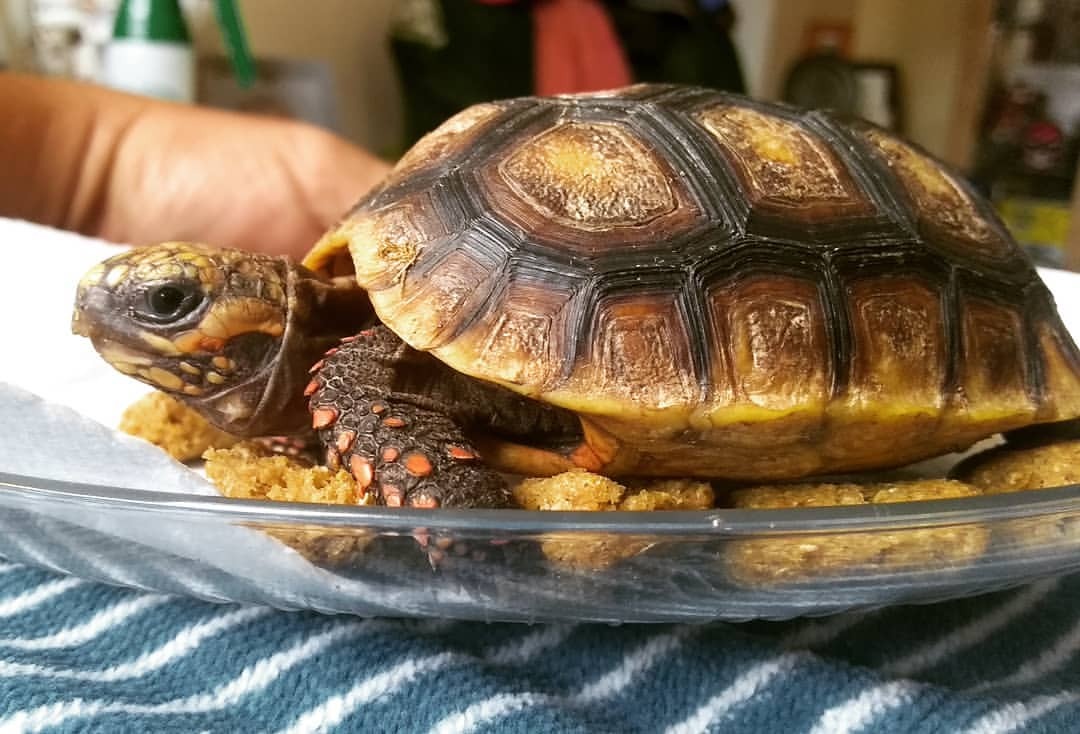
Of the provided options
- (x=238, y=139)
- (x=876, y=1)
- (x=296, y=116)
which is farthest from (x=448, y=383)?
(x=876, y=1)

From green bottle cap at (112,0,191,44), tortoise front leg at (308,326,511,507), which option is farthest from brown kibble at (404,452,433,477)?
green bottle cap at (112,0,191,44)

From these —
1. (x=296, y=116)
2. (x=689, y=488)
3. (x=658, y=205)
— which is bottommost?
(x=296, y=116)

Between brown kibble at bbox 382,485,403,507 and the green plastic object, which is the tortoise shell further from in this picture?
the green plastic object

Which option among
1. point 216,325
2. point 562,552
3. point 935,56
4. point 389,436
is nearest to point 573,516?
point 562,552

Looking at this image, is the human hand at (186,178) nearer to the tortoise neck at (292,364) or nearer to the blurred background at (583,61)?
the blurred background at (583,61)

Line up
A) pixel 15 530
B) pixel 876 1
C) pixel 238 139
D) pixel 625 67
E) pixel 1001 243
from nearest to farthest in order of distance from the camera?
pixel 15 530, pixel 1001 243, pixel 238 139, pixel 625 67, pixel 876 1

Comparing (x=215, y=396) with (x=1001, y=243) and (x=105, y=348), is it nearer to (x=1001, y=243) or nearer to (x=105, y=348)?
(x=105, y=348)

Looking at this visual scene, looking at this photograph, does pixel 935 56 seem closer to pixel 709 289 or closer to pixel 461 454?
pixel 709 289
